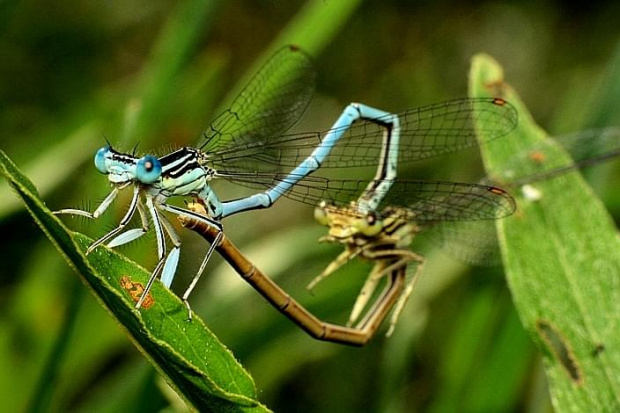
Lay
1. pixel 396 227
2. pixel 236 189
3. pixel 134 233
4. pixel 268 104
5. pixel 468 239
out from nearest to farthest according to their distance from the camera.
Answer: pixel 134 233
pixel 396 227
pixel 268 104
pixel 468 239
pixel 236 189

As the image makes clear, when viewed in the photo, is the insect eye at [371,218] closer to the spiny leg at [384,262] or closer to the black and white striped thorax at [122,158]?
the spiny leg at [384,262]

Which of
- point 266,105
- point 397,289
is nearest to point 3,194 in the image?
point 266,105

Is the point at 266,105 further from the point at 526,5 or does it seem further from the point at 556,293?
the point at 526,5

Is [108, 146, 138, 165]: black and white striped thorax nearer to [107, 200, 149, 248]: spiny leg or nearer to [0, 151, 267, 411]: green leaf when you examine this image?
[107, 200, 149, 248]: spiny leg

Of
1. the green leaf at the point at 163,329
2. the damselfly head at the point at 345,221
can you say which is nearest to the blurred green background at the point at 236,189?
the damselfly head at the point at 345,221

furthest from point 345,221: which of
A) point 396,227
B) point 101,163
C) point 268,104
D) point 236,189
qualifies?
point 236,189

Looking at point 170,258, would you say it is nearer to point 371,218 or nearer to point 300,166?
point 300,166

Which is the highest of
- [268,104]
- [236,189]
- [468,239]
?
[236,189]
